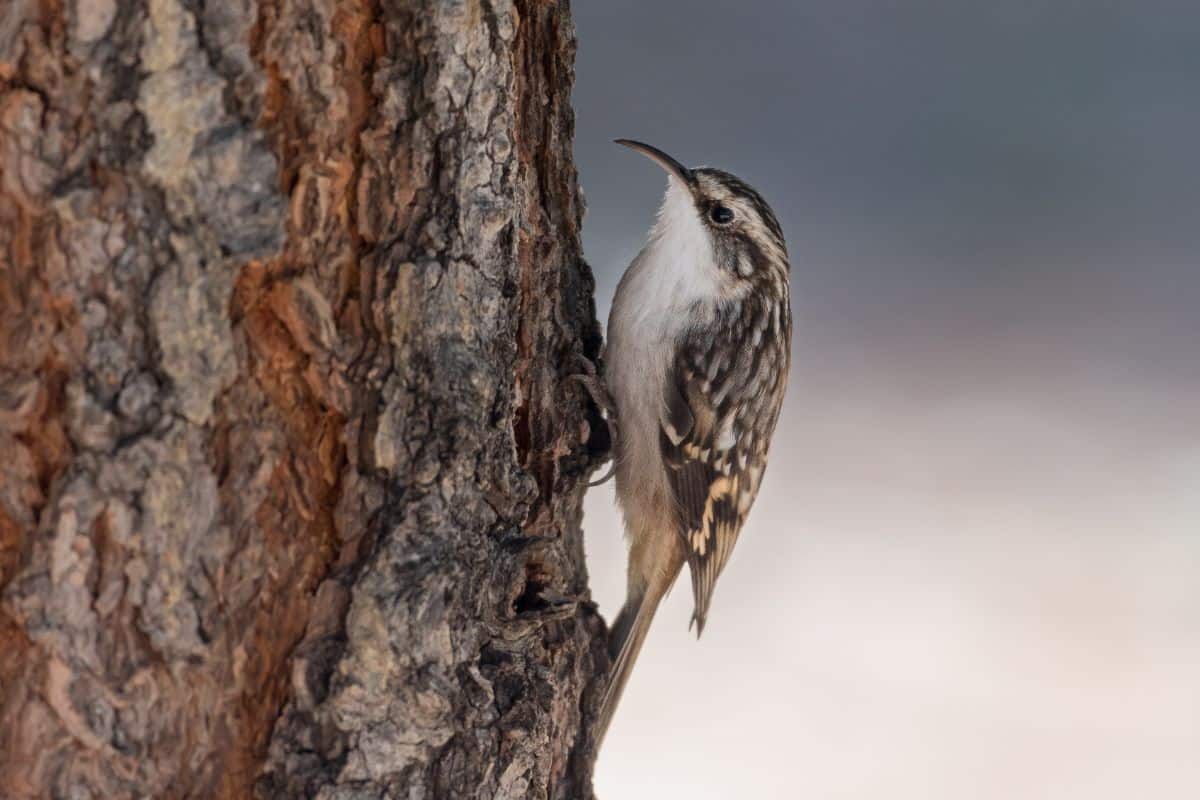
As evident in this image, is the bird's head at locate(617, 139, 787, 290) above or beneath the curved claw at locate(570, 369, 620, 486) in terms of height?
above

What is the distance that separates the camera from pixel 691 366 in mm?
2426

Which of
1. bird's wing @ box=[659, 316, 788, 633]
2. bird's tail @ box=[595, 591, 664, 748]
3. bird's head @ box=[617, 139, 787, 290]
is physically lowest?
bird's tail @ box=[595, 591, 664, 748]

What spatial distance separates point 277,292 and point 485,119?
33 cm

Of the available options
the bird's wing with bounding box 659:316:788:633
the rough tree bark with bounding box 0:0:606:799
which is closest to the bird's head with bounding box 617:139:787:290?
the bird's wing with bounding box 659:316:788:633

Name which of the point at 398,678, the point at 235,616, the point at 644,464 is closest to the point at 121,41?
the point at 235,616

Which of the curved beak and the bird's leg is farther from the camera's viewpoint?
the curved beak

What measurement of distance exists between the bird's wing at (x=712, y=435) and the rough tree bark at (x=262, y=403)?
0.92 m

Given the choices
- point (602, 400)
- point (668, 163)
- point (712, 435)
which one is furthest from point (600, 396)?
point (668, 163)

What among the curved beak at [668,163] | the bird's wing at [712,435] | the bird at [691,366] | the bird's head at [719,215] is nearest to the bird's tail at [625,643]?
the bird at [691,366]

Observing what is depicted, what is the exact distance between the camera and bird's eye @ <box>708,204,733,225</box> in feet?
7.97

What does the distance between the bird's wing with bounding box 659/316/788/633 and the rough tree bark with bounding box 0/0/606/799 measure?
92cm

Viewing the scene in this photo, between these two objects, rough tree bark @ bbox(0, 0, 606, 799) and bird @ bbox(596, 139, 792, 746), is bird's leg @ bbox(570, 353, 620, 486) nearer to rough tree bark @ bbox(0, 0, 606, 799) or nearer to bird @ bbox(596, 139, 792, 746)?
bird @ bbox(596, 139, 792, 746)

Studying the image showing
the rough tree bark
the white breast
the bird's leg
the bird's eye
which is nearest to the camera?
the rough tree bark

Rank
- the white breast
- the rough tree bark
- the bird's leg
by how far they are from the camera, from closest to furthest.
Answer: the rough tree bark, the bird's leg, the white breast
